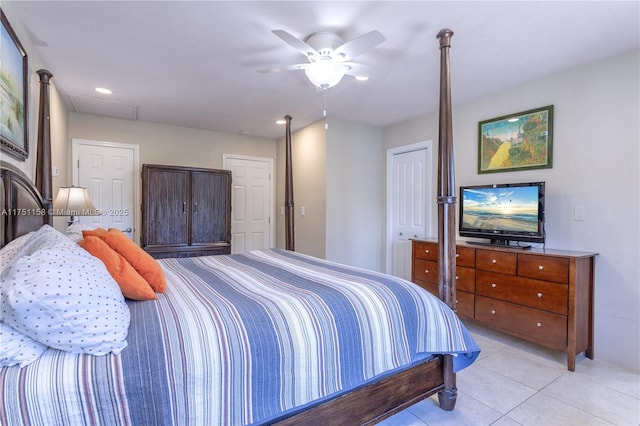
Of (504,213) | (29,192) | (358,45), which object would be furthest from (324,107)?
(29,192)

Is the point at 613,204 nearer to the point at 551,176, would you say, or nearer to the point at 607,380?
the point at 551,176

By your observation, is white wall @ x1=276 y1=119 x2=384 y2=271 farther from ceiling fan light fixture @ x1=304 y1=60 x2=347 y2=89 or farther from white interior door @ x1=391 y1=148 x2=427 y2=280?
ceiling fan light fixture @ x1=304 y1=60 x2=347 y2=89

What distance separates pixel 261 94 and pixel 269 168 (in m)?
2.03

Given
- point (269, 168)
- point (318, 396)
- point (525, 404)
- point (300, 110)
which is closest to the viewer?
point (318, 396)

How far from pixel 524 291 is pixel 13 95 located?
378 centimetres

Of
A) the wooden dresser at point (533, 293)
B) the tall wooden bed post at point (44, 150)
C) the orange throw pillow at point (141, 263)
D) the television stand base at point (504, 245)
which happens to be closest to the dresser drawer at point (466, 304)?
the wooden dresser at point (533, 293)

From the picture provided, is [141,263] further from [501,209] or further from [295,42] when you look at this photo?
[501,209]

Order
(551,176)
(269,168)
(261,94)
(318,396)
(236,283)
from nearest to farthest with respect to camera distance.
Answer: (318,396) < (236,283) < (551,176) < (261,94) < (269,168)

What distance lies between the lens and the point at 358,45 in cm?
191

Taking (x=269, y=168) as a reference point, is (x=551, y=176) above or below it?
below

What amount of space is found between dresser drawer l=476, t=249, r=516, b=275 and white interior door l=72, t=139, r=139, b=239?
4146 mm

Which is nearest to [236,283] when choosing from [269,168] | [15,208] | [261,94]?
[15,208]

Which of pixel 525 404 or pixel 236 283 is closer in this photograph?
pixel 236 283

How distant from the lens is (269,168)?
5191mm
